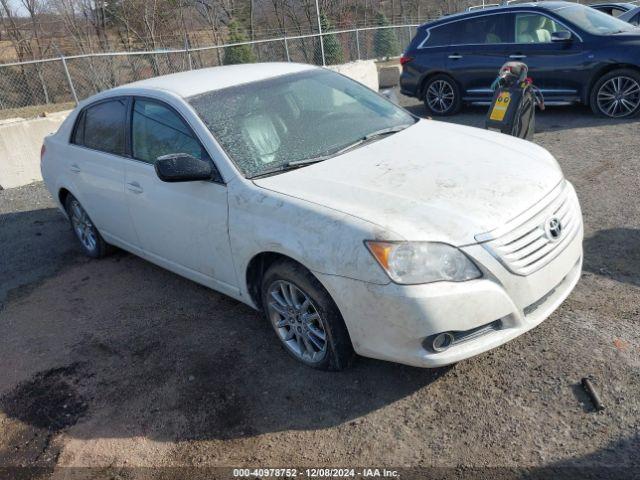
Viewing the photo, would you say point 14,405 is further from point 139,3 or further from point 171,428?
point 139,3

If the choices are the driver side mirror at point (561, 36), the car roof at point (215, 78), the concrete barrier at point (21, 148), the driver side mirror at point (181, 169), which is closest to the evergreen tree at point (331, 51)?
the driver side mirror at point (561, 36)

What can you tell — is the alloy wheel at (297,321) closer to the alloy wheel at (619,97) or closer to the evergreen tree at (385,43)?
the alloy wheel at (619,97)

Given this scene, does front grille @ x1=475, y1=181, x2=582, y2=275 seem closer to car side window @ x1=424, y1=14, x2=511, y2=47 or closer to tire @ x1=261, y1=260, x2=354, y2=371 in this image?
tire @ x1=261, y1=260, x2=354, y2=371

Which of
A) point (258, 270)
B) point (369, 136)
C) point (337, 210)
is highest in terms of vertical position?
point (369, 136)

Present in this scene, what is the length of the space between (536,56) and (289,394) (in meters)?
7.45

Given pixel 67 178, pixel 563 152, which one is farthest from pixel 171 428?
pixel 563 152

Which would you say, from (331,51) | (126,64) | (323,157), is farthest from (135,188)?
(331,51)

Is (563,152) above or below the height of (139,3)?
below

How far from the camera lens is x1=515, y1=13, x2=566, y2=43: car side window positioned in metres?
8.48

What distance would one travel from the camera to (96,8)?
20.0 m

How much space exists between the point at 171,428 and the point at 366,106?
2703mm

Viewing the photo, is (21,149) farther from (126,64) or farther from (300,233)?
(300,233)

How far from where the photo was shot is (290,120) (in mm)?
3789

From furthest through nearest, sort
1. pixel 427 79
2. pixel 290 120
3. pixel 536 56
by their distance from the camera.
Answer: pixel 427 79 → pixel 536 56 → pixel 290 120
